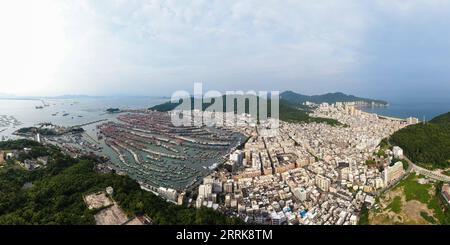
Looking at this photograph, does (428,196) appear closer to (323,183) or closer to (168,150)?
(323,183)

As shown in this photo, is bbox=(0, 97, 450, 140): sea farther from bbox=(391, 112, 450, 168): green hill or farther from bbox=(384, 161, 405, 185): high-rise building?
bbox=(384, 161, 405, 185): high-rise building

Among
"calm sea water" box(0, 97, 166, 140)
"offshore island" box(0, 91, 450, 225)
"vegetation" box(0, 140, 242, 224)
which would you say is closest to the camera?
"vegetation" box(0, 140, 242, 224)

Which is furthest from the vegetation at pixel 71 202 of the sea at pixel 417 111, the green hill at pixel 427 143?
the sea at pixel 417 111

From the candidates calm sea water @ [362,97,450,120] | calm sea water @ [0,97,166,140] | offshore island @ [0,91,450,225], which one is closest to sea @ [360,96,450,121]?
calm sea water @ [362,97,450,120]

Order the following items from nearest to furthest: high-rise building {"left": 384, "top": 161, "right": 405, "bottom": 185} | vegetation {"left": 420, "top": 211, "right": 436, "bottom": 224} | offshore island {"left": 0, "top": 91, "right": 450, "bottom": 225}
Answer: vegetation {"left": 420, "top": 211, "right": 436, "bottom": 224} < offshore island {"left": 0, "top": 91, "right": 450, "bottom": 225} < high-rise building {"left": 384, "top": 161, "right": 405, "bottom": 185}

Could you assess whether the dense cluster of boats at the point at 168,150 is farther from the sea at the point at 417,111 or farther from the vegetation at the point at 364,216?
the sea at the point at 417,111
